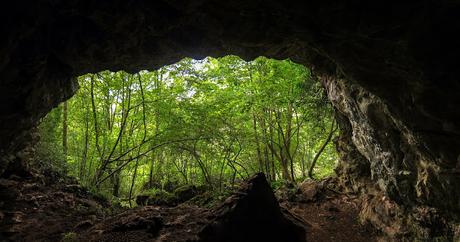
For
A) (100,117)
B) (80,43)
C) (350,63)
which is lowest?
(350,63)

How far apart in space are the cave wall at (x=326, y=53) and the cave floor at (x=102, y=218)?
1629 mm

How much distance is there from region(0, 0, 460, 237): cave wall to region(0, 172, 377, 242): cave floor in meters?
1.63

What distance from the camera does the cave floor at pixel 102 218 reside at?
24.8ft

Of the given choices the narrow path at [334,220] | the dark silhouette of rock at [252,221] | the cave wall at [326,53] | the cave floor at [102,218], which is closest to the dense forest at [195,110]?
the cave floor at [102,218]

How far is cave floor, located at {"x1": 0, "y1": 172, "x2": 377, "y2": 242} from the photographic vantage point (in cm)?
755

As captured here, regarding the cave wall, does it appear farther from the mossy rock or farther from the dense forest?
the mossy rock

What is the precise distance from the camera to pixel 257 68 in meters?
14.5

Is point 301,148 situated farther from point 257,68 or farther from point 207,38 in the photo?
point 207,38

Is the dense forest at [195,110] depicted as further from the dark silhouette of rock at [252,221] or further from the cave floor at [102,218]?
the dark silhouette of rock at [252,221]

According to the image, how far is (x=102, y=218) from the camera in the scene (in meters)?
9.35

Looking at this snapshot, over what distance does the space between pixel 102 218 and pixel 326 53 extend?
26.8ft

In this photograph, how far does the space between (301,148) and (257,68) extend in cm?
907

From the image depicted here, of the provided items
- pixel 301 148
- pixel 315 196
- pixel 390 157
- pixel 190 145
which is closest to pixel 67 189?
pixel 190 145

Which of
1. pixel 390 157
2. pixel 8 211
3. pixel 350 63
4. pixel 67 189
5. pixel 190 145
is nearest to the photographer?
pixel 350 63
